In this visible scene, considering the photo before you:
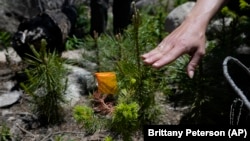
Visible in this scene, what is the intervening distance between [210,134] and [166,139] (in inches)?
6.4

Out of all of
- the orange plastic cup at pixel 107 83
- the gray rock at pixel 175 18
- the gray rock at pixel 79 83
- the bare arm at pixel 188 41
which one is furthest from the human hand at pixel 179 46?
the gray rock at pixel 175 18

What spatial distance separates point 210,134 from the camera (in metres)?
1.45

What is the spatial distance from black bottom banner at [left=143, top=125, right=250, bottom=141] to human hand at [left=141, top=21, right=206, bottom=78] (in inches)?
11.0

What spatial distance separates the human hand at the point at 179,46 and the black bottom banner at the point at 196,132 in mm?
281

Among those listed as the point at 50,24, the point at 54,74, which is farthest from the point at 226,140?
the point at 50,24

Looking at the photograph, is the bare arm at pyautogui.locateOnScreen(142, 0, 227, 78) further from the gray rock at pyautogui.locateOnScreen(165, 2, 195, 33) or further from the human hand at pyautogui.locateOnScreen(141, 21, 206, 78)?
the gray rock at pyautogui.locateOnScreen(165, 2, 195, 33)

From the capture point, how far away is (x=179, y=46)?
135 centimetres

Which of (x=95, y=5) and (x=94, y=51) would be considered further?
(x=95, y=5)

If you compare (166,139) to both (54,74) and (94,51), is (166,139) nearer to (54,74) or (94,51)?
(54,74)

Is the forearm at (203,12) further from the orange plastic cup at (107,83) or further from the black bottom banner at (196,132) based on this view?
the orange plastic cup at (107,83)

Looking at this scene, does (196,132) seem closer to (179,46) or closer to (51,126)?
(179,46)

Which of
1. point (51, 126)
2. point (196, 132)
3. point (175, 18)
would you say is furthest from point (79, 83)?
point (196, 132)

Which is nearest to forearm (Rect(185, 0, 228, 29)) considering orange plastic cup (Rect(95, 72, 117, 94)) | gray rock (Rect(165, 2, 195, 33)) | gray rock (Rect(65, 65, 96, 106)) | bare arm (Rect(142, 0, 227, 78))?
bare arm (Rect(142, 0, 227, 78))

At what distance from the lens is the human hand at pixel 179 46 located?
52.6 inches
